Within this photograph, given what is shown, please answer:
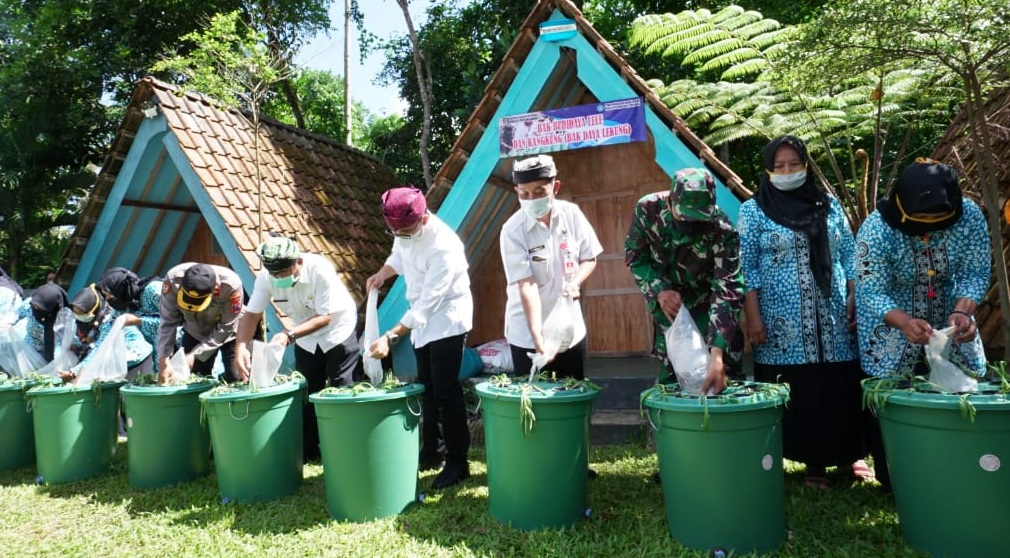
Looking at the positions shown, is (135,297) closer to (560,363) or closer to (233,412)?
(233,412)

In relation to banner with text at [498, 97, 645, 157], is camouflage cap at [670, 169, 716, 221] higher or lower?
lower

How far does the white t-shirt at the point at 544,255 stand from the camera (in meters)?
3.57

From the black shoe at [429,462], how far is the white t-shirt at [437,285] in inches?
33.7

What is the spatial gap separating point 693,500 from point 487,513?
1132mm

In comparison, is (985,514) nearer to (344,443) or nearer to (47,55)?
(344,443)

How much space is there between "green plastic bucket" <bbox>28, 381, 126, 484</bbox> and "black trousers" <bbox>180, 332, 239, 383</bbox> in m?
0.57

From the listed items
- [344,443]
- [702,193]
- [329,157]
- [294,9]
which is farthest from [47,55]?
[702,193]

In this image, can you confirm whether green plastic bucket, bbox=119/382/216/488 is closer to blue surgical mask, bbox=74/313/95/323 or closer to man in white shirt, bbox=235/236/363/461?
man in white shirt, bbox=235/236/363/461

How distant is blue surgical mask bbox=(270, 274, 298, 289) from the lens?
416 cm

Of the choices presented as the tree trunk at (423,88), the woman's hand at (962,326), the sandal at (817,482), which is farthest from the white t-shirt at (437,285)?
the tree trunk at (423,88)

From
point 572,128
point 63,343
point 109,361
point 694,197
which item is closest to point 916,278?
point 694,197

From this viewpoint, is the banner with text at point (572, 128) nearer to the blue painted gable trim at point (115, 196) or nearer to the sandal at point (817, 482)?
the sandal at point (817, 482)

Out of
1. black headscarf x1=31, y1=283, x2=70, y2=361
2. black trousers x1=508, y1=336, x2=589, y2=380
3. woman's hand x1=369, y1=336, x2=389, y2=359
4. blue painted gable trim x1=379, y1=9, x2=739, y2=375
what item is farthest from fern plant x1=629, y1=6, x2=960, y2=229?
black headscarf x1=31, y1=283, x2=70, y2=361

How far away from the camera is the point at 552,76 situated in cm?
602
